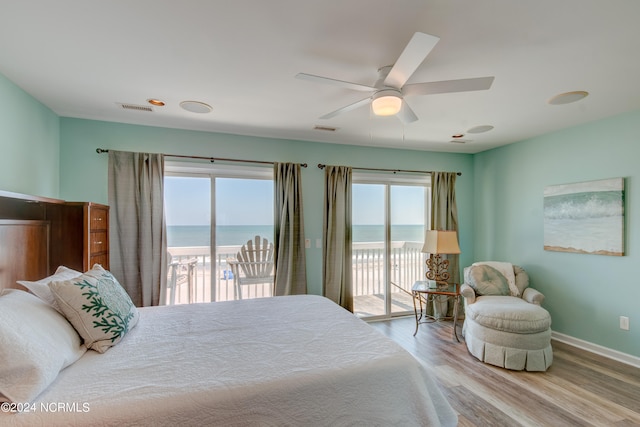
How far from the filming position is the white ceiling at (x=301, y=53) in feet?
5.12

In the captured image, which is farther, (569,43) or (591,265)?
(591,265)

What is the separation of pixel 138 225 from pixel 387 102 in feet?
9.55

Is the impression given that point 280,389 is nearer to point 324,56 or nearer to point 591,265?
point 324,56

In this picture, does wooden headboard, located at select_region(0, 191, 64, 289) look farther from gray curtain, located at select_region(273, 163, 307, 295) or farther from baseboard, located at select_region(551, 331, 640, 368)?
baseboard, located at select_region(551, 331, 640, 368)

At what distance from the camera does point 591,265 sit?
3.37m

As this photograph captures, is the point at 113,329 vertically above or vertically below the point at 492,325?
above

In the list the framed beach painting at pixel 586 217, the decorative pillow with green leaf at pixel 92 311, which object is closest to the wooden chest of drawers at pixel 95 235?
the decorative pillow with green leaf at pixel 92 311

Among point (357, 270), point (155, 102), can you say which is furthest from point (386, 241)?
point (155, 102)

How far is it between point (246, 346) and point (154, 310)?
1168mm

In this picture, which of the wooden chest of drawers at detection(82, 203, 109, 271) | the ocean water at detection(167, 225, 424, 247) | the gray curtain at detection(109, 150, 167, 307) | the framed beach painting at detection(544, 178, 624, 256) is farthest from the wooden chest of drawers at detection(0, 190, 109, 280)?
the framed beach painting at detection(544, 178, 624, 256)

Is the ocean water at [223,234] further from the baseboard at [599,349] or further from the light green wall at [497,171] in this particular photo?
the baseboard at [599,349]

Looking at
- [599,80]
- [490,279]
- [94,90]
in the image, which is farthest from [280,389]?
[490,279]

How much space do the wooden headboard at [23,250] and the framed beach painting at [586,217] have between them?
5.28m

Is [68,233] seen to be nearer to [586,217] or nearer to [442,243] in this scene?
[442,243]
